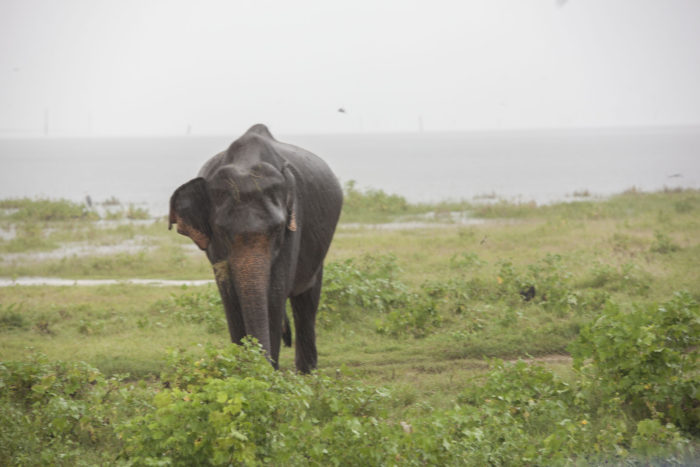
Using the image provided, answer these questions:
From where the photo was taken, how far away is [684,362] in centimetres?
731

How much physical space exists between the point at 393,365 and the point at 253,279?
12.1 feet

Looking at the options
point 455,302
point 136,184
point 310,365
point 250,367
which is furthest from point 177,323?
point 136,184

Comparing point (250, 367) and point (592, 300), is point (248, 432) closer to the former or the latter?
point (250, 367)

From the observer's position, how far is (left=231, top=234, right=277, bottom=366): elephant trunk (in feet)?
22.3

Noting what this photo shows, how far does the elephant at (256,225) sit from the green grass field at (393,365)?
643 mm

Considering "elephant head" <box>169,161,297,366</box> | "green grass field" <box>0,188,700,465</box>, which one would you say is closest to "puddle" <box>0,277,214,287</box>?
"green grass field" <box>0,188,700,465</box>

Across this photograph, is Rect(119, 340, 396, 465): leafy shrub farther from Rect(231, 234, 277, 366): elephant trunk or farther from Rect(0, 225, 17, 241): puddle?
Rect(0, 225, 17, 241): puddle

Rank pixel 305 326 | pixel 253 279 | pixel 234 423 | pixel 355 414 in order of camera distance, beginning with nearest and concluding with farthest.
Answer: pixel 234 423, pixel 355 414, pixel 253 279, pixel 305 326

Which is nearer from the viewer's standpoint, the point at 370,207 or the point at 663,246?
the point at 663,246

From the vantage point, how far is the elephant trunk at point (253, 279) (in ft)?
22.3

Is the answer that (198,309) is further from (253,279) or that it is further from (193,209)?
(253,279)

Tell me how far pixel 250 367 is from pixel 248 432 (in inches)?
33.0

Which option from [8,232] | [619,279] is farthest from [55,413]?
[8,232]

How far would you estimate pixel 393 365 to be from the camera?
9.94 metres
